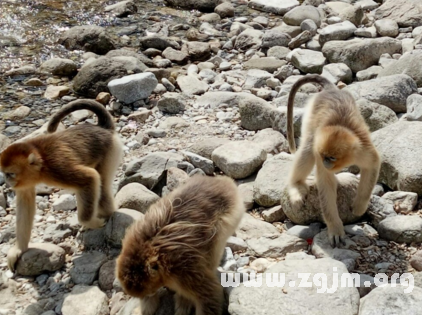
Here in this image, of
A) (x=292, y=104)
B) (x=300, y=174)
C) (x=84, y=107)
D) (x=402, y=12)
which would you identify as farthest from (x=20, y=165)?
(x=402, y=12)

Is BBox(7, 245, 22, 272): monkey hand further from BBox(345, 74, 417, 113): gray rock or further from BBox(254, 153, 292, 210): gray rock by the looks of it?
BBox(345, 74, 417, 113): gray rock

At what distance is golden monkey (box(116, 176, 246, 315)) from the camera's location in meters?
4.34

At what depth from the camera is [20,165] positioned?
5.46 metres

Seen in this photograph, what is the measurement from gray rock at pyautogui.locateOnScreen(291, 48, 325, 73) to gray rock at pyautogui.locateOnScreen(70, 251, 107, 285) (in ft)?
19.9

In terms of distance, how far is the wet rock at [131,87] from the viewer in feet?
31.9

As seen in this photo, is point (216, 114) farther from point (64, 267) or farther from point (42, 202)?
point (64, 267)

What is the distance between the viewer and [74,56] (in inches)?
485

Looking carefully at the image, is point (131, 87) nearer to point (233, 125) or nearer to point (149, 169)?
point (233, 125)

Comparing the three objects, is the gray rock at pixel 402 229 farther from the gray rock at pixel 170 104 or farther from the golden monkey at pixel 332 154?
the gray rock at pixel 170 104

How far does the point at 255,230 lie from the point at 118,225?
57.9 inches

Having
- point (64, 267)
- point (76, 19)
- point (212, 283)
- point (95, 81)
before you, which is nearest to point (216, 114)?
point (95, 81)

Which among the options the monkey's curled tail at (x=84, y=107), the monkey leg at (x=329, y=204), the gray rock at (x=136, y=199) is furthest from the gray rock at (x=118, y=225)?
the monkey leg at (x=329, y=204)

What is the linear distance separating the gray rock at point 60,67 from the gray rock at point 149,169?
16.7 ft

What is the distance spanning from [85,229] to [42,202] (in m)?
1.15
